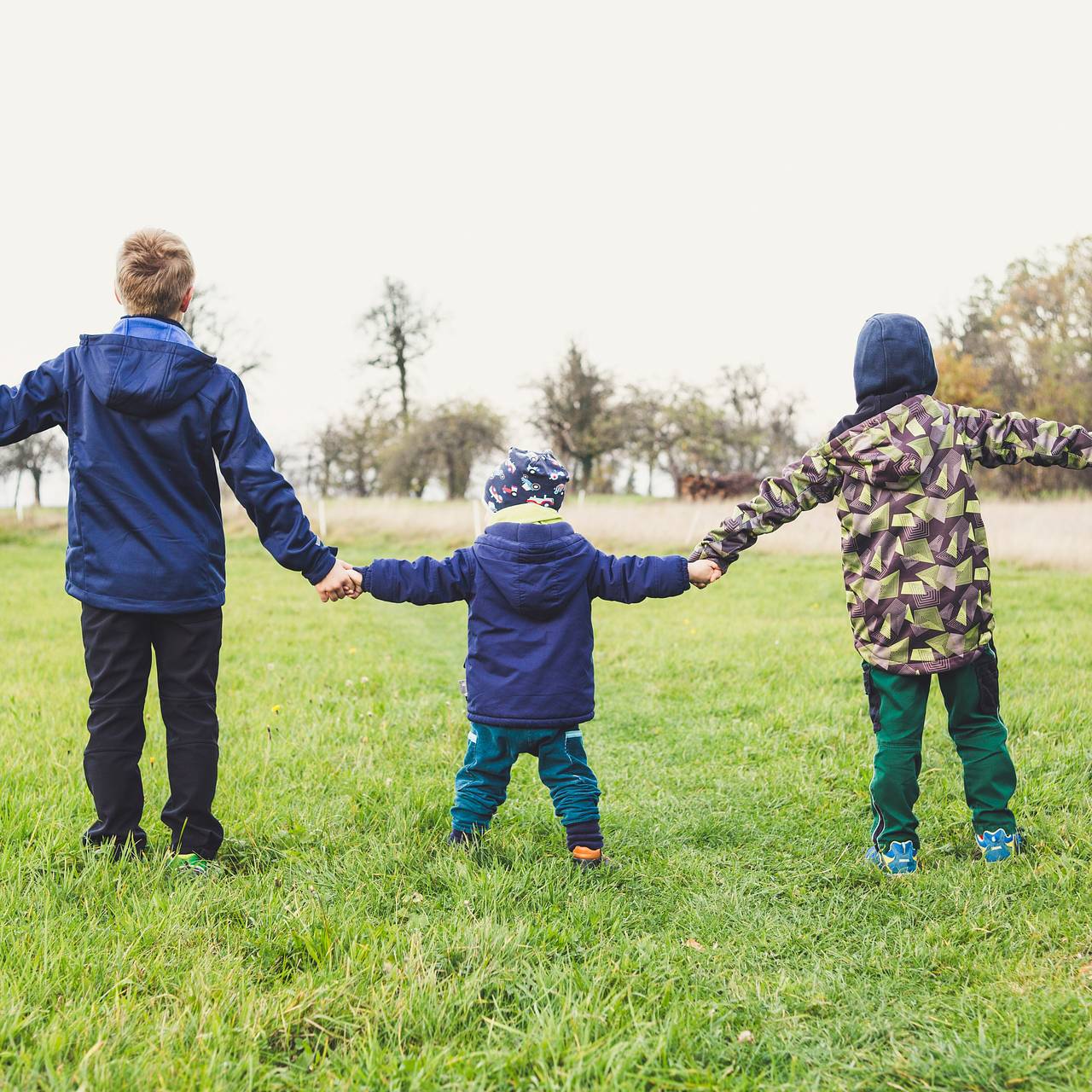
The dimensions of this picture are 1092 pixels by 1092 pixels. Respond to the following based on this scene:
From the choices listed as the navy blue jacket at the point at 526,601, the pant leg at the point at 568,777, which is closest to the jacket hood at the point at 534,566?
the navy blue jacket at the point at 526,601

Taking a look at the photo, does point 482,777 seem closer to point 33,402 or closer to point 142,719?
point 142,719

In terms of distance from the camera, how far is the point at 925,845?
389 cm

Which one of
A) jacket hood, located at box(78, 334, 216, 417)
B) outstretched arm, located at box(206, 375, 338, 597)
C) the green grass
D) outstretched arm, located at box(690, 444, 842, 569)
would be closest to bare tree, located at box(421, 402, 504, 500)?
the green grass

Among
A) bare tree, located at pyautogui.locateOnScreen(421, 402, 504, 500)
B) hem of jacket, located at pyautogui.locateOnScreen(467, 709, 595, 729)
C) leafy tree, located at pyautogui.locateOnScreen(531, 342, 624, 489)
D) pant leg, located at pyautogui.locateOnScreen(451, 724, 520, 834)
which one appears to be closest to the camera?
hem of jacket, located at pyautogui.locateOnScreen(467, 709, 595, 729)

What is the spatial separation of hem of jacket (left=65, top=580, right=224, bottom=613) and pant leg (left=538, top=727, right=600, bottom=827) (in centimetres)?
134

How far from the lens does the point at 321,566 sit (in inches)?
147

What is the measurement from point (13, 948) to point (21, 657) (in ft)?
19.1

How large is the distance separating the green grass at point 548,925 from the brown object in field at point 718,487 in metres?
26.8

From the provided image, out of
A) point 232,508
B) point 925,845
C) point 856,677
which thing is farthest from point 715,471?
point 925,845

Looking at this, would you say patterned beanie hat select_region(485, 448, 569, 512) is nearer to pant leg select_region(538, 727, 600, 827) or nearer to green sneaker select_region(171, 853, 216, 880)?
pant leg select_region(538, 727, 600, 827)

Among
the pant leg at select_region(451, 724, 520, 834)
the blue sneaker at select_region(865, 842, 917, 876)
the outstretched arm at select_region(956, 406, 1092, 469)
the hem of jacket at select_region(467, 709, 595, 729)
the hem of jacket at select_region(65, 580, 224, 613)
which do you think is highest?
the outstretched arm at select_region(956, 406, 1092, 469)

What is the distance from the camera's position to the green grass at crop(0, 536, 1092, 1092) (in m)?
2.30

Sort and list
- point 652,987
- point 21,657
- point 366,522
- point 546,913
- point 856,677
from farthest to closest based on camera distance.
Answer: point 366,522 → point 21,657 → point 856,677 → point 546,913 → point 652,987

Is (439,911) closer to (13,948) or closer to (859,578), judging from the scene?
(13,948)
